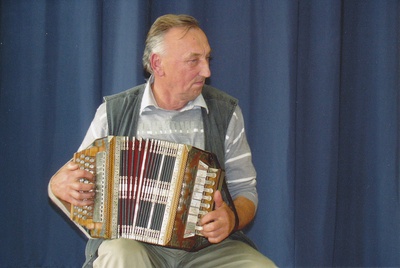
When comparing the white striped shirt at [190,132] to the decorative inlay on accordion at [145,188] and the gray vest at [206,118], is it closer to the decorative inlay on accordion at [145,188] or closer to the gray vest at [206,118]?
the gray vest at [206,118]

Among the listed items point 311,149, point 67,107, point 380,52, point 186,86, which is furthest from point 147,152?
point 380,52

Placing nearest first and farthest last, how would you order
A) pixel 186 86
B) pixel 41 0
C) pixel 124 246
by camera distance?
1. pixel 124 246
2. pixel 186 86
3. pixel 41 0

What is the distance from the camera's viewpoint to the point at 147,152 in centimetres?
182

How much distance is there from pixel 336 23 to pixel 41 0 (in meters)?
1.32

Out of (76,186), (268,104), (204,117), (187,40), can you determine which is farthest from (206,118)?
(268,104)

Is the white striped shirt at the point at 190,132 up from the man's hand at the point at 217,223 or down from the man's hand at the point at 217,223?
up

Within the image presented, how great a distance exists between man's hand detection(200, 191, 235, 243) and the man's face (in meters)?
0.42

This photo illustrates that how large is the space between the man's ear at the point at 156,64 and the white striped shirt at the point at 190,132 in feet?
0.23

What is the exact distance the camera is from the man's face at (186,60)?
6.64 feet

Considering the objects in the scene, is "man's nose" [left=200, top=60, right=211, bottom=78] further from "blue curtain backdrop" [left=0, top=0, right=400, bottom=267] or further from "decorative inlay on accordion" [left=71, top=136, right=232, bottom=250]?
"blue curtain backdrop" [left=0, top=0, right=400, bottom=267]

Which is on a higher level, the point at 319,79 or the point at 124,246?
the point at 319,79

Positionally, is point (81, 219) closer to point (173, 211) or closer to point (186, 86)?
point (173, 211)

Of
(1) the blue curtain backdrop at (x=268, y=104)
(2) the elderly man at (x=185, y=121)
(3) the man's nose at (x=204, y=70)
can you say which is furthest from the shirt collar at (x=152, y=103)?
(1) the blue curtain backdrop at (x=268, y=104)

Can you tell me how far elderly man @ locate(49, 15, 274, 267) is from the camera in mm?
1919
